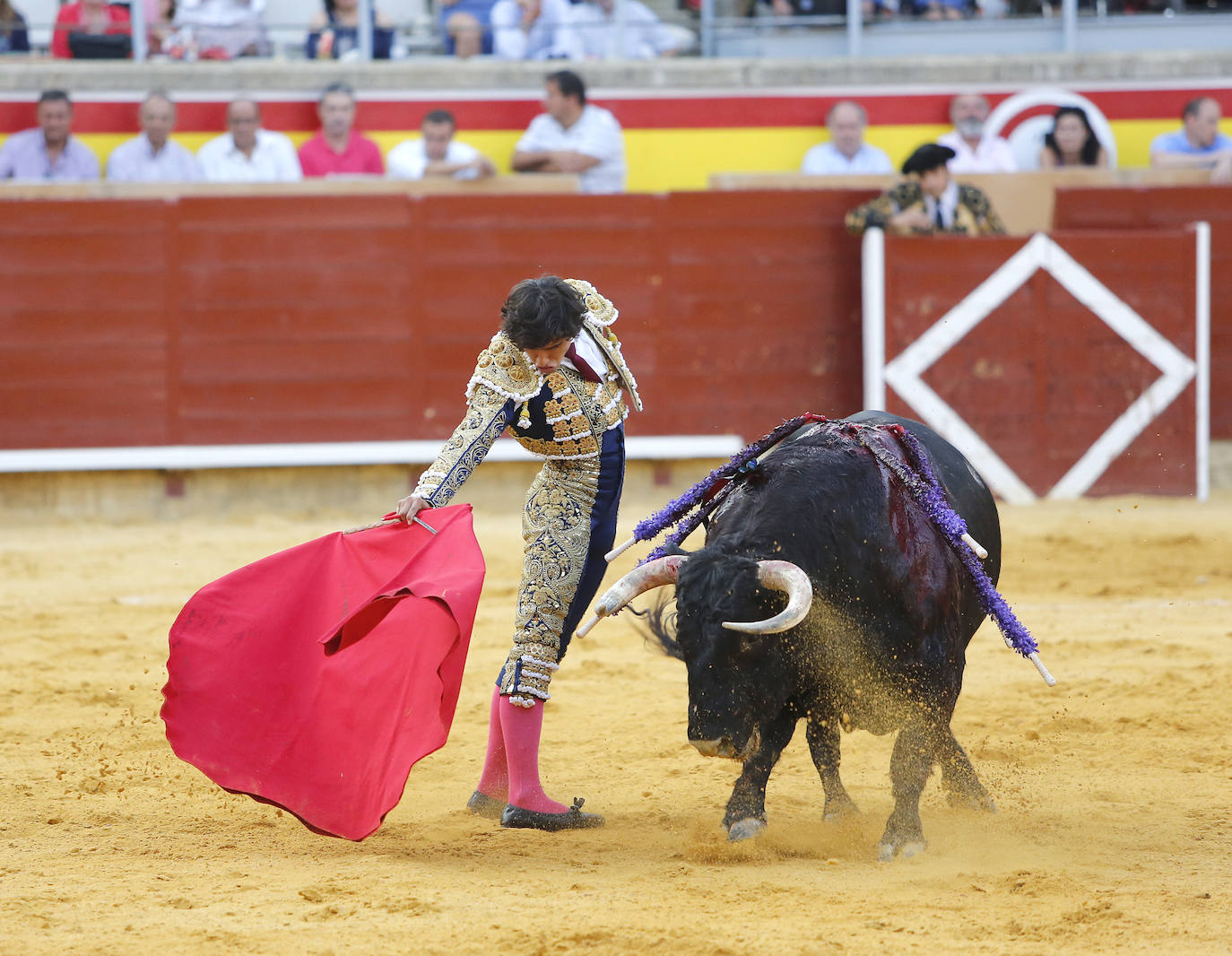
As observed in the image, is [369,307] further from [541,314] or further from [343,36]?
[541,314]

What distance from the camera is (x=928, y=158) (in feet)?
23.5

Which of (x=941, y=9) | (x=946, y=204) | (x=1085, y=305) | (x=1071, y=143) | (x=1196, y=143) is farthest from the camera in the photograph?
(x=941, y=9)

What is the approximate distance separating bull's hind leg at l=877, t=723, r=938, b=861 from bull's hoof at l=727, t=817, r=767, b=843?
0.79ft

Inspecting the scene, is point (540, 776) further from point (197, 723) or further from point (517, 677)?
point (197, 723)

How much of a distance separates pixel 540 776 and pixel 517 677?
0.50 m

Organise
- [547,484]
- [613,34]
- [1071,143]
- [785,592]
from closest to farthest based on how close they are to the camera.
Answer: [785,592], [547,484], [1071,143], [613,34]

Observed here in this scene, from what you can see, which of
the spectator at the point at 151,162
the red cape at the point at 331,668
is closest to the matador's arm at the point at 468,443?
the red cape at the point at 331,668

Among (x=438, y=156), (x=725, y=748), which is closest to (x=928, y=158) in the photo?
(x=438, y=156)

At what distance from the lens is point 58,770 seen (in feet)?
11.9

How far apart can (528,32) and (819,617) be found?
6.64m

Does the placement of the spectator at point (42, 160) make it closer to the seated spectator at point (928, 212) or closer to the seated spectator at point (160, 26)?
the seated spectator at point (160, 26)

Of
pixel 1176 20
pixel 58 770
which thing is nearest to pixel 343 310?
pixel 58 770

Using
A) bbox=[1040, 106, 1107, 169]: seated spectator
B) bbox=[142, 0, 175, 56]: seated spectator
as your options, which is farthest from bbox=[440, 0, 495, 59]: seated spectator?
bbox=[1040, 106, 1107, 169]: seated spectator

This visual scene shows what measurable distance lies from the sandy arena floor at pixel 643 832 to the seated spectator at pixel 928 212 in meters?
2.72
